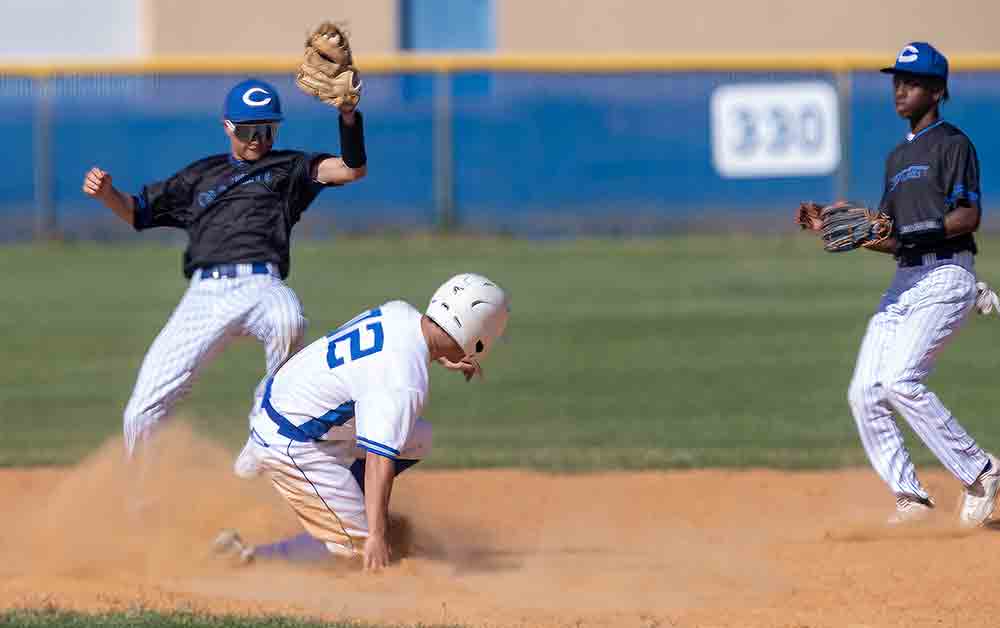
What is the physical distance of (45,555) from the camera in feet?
21.4

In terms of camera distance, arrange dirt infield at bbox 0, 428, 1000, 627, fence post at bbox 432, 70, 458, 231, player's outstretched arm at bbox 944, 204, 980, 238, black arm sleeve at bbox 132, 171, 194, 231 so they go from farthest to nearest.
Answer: fence post at bbox 432, 70, 458, 231 < black arm sleeve at bbox 132, 171, 194, 231 < player's outstretched arm at bbox 944, 204, 980, 238 < dirt infield at bbox 0, 428, 1000, 627

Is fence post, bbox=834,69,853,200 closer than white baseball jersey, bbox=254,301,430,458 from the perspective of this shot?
No

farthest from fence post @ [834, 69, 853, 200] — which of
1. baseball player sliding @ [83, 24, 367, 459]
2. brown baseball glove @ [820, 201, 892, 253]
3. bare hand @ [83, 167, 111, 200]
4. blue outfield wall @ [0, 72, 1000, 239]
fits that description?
bare hand @ [83, 167, 111, 200]

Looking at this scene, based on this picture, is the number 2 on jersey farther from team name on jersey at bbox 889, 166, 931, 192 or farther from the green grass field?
the green grass field

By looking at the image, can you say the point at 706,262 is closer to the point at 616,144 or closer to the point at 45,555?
the point at 616,144

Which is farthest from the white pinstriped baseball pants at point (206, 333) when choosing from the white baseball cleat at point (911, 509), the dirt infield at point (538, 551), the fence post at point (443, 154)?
the fence post at point (443, 154)

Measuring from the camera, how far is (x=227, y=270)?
7301mm

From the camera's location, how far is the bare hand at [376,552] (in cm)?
586

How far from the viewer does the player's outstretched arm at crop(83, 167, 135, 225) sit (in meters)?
7.28

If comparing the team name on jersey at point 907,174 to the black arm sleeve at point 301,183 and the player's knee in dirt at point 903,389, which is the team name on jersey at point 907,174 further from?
the black arm sleeve at point 301,183

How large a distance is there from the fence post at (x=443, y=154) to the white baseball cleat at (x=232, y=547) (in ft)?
46.5

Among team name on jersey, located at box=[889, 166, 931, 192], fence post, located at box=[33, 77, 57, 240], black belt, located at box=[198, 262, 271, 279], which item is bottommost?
fence post, located at box=[33, 77, 57, 240]

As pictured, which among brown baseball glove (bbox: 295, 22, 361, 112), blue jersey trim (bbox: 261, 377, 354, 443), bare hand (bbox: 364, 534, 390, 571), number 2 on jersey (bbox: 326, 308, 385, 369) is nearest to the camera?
bare hand (bbox: 364, 534, 390, 571)

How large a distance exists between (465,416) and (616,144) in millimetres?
10358
